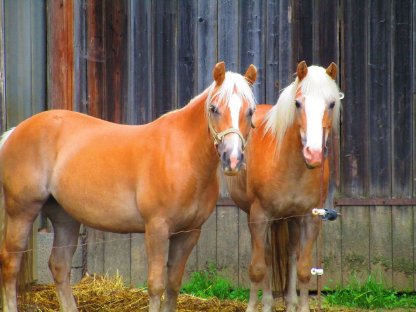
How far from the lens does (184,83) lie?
8336mm

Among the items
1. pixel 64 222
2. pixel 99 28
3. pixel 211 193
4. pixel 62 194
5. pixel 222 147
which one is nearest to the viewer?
pixel 222 147

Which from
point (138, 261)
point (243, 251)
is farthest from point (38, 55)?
point (243, 251)

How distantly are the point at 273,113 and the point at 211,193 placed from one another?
106cm

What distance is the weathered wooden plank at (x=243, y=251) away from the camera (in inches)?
329

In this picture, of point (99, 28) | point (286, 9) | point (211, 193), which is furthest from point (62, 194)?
point (286, 9)

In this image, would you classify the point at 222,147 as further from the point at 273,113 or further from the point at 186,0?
the point at 186,0

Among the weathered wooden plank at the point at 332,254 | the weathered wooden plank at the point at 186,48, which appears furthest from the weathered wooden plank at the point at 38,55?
the weathered wooden plank at the point at 332,254

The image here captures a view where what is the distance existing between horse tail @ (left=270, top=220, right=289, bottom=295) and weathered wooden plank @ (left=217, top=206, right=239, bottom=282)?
1.03 metres

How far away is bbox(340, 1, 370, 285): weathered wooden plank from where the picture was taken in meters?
8.32

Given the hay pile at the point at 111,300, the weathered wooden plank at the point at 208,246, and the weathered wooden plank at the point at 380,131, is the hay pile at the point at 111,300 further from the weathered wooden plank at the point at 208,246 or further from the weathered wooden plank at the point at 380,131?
the weathered wooden plank at the point at 380,131

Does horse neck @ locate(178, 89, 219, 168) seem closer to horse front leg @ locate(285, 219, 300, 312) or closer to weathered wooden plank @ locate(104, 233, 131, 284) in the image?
horse front leg @ locate(285, 219, 300, 312)

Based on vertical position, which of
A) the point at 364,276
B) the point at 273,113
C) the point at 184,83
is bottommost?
the point at 364,276

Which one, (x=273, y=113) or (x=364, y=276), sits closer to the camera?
(x=273, y=113)

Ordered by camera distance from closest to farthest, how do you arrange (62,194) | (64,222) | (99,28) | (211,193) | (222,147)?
(222,147)
(211,193)
(62,194)
(64,222)
(99,28)
